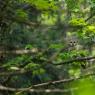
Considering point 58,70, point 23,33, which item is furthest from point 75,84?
point 58,70

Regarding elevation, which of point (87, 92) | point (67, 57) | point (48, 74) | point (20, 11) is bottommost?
point (48, 74)

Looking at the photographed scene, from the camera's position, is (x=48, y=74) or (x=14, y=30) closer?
(x=14, y=30)

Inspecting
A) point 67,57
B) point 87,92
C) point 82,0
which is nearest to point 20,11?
point 67,57

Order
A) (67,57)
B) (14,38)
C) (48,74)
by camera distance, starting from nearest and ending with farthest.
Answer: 1. (67,57)
2. (14,38)
3. (48,74)

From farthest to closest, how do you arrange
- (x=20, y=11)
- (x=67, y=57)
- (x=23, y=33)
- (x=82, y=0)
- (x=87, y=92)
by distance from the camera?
(x=23, y=33), (x=82, y=0), (x=67, y=57), (x=20, y=11), (x=87, y=92)

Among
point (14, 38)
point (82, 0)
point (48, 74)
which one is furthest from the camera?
point (48, 74)

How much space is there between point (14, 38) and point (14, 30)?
0.22 meters

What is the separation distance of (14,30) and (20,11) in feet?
8.77

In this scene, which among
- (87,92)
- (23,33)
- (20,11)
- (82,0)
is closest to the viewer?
(87,92)

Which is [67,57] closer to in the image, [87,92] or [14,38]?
[14,38]

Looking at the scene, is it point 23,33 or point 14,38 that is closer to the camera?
point 14,38

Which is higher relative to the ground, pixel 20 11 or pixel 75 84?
pixel 20 11

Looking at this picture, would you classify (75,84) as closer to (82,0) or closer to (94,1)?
(94,1)

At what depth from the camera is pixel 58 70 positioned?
25.0 ft
